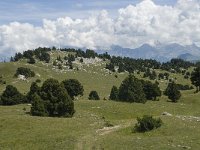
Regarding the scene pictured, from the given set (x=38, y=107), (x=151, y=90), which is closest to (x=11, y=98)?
(x=38, y=107)

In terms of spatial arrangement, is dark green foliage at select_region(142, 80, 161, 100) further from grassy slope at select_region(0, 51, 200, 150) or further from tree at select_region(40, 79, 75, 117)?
tree at select_region(40, 79, 75, 117)

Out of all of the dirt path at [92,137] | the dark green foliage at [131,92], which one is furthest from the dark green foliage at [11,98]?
the dirt path at [92,137]

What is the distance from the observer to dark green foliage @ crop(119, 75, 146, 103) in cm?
11331

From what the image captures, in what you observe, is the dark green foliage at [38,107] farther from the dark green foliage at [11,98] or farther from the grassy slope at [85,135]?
the dark green foliage at [11,98]

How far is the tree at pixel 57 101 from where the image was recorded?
8012 cm

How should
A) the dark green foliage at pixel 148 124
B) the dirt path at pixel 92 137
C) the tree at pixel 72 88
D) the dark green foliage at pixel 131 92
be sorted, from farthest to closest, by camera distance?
the tree at pixel 72 88
the dark green foliage at pixel 131 92
the dark green foliage at pixel 148 124
the dirt path at pixel 92 137

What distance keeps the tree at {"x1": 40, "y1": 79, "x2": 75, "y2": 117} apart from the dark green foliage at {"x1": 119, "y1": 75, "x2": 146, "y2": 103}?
113 feet

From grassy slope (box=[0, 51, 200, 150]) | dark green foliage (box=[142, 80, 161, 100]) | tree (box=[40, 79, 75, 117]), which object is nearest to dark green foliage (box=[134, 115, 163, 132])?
grassy slope (box=[0, 51, 200, 150])

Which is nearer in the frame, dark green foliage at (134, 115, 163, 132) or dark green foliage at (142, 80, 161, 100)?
dark green foliage at (134, 115, 163, 132)

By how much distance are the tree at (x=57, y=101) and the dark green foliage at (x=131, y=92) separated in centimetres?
3448

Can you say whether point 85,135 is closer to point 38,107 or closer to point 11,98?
point 38,107

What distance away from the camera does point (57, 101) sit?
81.1m

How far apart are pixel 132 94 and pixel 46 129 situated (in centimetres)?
5426

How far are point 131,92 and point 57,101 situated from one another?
36689 mm
